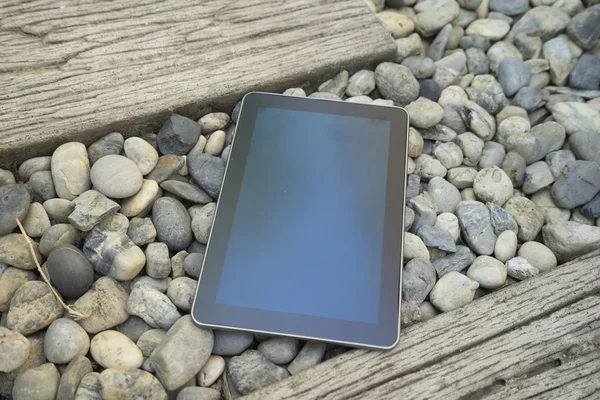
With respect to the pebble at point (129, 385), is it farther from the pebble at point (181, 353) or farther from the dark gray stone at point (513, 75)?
the dark gray stone at point (513, 75)

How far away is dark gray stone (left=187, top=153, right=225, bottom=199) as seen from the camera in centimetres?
117

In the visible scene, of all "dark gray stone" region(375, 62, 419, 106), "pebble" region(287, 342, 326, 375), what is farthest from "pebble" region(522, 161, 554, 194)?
"pebble" region(287, 342, 326, 375)

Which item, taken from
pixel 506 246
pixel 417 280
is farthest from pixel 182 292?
pixel 506 246

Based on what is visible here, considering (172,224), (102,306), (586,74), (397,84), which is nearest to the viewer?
(102,306)

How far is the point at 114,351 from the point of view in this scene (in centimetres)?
96

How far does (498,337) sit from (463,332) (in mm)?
61

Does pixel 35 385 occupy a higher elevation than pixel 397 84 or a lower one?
lower

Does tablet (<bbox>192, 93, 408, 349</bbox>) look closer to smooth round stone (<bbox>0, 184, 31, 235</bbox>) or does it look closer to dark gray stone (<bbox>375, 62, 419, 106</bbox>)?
dark gray stone (<bbox>375, 62, 419, 106</bbox>)

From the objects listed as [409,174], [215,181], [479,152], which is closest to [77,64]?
[215,181]

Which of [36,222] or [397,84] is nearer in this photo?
[36,222]

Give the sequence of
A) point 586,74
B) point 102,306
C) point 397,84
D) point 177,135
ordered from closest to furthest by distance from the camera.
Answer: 1. point 102,306
2. point 177,135
3. point 397,84
4. point 586,74

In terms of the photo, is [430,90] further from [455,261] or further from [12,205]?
[12,205]

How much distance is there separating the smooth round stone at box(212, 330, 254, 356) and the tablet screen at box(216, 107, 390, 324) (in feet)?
0.18

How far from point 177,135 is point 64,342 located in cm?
48
